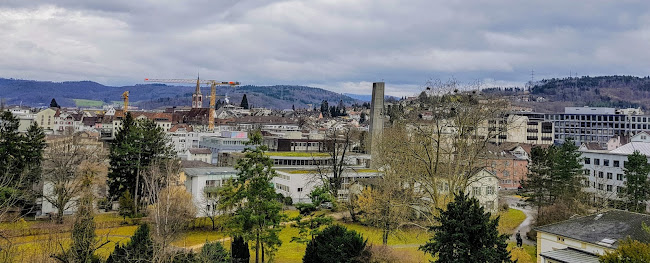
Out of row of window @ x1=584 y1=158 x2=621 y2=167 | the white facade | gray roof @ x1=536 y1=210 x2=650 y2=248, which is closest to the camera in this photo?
gray roof @ x1=536 y1=210 x2=650 y2=248

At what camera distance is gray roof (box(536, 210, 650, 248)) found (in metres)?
20.9

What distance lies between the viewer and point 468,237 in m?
14.4

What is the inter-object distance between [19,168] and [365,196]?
26158 millimetres

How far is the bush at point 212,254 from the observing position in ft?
56.3

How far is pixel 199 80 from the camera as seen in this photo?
18162 cm

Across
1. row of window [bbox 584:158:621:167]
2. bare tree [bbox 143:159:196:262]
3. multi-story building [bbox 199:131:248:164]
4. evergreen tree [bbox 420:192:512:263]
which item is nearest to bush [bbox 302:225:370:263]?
evergreen tree [bbox 420:192:512:263]

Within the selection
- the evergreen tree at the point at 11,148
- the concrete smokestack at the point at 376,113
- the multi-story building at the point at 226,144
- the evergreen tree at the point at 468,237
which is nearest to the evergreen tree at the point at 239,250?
the evergreen tree at the point at 468,237

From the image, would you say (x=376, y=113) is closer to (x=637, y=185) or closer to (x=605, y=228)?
(x=637, y=185)

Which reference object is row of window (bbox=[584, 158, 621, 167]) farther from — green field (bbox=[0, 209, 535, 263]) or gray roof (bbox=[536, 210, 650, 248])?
gray roof (bbox=[536, 210, 650, 248])

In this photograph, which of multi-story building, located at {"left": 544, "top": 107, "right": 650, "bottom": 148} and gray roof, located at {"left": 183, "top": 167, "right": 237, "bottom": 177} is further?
multi-story building, located at {"left": 544, "top": 107, "right": 650, "bottom": 148}

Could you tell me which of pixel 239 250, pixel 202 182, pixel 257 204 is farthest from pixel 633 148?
pixel 239 250

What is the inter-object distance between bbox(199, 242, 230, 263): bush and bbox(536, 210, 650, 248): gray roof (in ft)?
53.4

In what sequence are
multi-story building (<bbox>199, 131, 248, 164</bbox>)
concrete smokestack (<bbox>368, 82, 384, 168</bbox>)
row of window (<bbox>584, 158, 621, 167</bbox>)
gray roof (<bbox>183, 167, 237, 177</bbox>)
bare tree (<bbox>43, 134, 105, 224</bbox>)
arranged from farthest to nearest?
multi-story building (<bbox>199, 131, 248, 164</bbox>) < concrete smokestack (<bbox>368, 82, 384, 168</bbox>) < row of window (<bbox>584, 158, 621, 167</bbox>) < gray roof (<bbox>183, 167, 237, 177</bbox>) < bare tree (<bbox>43, 134, 105, 224</bbox>)

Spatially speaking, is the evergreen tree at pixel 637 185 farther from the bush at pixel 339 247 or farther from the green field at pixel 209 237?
the bush at pixel 339 247
